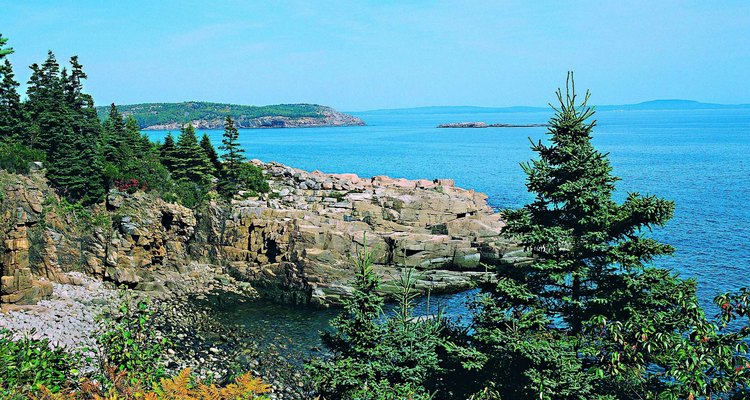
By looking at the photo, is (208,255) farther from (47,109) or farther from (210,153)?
(47,109)

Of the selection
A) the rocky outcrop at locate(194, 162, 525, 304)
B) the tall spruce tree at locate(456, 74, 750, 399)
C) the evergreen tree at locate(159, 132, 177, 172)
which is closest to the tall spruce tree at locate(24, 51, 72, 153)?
the evergreen tree at locate(159, 132, 177, 172)

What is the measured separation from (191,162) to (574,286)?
4333 cm

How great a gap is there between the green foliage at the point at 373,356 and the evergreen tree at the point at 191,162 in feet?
122

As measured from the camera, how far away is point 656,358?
40.7 feet

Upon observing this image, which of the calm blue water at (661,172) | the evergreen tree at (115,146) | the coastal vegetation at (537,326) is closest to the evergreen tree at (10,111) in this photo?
the evergreen tree at (115,146)

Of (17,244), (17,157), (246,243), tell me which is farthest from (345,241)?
(17,157)

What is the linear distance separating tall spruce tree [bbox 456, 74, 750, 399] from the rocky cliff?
2025cm

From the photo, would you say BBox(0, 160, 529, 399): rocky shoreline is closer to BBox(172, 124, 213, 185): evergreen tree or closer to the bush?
the bush

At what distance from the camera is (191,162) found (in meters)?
52.7

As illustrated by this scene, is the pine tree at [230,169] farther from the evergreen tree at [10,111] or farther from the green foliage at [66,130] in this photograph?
the evergreen tree at [10,111]

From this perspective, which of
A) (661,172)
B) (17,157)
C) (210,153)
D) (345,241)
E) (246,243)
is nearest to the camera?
(17,157)

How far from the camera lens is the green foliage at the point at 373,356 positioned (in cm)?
1644

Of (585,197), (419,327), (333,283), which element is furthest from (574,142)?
(333,283)

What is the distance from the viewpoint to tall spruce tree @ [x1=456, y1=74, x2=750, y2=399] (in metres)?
14.4
